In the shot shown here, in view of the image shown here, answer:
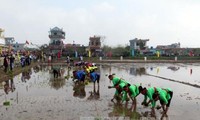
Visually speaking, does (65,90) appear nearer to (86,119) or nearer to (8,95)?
(8,95)

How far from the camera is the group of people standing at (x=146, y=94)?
13531 mm

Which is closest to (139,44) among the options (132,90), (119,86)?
(119,86)

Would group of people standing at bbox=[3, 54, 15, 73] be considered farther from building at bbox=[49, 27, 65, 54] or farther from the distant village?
building at bbox=[49, 27, 65, 54]

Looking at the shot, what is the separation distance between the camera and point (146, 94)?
1438 centimetres

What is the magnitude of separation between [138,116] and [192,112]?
2.71 metres

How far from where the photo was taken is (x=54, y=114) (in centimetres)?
1412

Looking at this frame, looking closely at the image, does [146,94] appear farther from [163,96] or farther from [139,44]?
[139,44]

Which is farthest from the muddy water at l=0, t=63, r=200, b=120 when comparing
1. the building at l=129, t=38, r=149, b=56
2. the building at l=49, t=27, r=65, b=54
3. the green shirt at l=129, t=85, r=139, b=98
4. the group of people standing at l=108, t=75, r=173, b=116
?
the building at l=129, t=38, r=149, b=56

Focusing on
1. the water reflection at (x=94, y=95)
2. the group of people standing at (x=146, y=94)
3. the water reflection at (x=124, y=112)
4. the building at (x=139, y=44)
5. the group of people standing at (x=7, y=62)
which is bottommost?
the water reflection at (x=124, y=112)

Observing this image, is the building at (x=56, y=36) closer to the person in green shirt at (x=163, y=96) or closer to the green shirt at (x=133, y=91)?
the green shirt at (x=133, y=91)

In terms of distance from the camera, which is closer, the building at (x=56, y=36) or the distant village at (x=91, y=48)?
the distant village at (x=91, y=48)

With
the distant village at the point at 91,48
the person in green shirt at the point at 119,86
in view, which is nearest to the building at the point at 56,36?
the distant village at the point at 91,48

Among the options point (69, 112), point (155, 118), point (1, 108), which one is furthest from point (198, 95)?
point (1, 108)

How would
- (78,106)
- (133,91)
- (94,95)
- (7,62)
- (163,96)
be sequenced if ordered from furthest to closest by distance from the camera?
(7,62), (94,95), (78,106), (133,91), (163,96)
